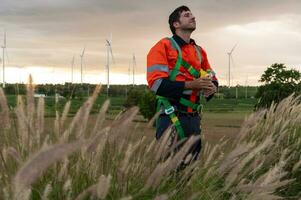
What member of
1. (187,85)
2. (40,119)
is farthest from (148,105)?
(40,119)

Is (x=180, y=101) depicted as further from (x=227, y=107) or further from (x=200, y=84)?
(x=227, y=107)

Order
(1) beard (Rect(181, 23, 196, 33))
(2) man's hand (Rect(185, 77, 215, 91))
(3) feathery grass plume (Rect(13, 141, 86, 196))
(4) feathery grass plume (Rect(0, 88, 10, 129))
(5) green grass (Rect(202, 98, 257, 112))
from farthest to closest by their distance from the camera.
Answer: (5) green grass (Rect(202, 98, 257, 112)) → (1) beard (Rect(181, 23, 196, 33)) → (2) man's hand (Rect(185, 77, 215, 91)) → (4) feathery grass plume (Rect(0, 88, 10, 129)) → (3) feathery grass plume (Rect(13, 141, 86, 196))

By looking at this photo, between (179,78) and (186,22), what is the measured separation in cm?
58

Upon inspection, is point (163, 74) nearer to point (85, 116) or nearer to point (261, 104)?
point (85, 116)

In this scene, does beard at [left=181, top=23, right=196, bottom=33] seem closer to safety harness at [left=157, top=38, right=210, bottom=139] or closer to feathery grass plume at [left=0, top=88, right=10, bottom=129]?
safety harness at [left=157, top=38, right=210, bottom=139]

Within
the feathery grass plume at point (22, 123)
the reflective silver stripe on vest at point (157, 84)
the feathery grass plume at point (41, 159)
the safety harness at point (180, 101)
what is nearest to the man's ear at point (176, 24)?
the safety harness at point (180, 101)

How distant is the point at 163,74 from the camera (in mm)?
5031

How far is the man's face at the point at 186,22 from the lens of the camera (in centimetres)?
534

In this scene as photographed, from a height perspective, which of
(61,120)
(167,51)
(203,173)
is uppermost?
(167,51)

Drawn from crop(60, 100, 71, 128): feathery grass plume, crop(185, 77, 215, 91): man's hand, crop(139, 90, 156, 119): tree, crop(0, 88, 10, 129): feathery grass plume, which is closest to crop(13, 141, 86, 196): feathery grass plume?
crop(0, 88, 10, 129): feathery grass plume

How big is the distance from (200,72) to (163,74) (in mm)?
540

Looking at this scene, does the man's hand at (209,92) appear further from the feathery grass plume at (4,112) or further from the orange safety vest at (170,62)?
the feathery grass plume at (4,112)

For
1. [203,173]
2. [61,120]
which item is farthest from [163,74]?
[61,120]

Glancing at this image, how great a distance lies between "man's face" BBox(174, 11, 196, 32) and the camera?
5.34 metres
